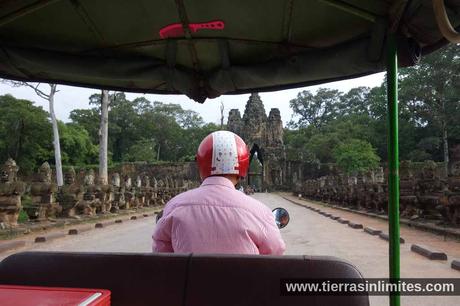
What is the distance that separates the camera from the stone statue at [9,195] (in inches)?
420

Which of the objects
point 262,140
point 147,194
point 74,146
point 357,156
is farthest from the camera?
point 262,140

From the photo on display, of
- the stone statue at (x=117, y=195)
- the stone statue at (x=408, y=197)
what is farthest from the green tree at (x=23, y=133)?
the stone statue at (x=408, y=197)

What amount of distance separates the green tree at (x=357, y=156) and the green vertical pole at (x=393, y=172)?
146 ft

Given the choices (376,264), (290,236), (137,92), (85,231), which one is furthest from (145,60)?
(85,231)

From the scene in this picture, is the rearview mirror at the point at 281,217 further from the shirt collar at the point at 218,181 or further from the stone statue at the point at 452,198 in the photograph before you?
the stone statue at the point at 452,198

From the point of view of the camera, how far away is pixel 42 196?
13.2 metres

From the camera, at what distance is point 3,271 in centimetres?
184

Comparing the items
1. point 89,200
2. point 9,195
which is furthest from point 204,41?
point 89,200

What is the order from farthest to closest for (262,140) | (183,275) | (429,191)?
(262,140)
(429,191)
(183,275)

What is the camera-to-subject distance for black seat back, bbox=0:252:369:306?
1.65 m

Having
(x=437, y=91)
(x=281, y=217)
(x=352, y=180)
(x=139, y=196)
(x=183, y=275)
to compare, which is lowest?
(x=139, y=196)

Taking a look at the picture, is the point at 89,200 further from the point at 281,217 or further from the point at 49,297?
the point at 49,297

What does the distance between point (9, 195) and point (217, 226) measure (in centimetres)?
1022

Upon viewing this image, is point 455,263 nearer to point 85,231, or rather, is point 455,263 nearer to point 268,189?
point 85,231
